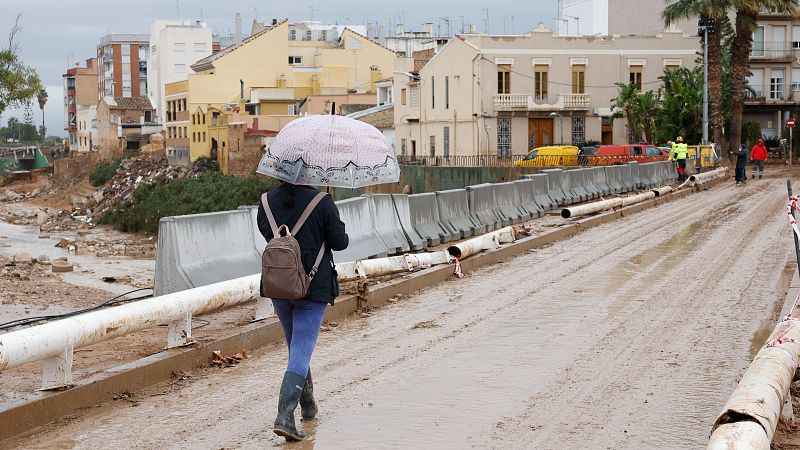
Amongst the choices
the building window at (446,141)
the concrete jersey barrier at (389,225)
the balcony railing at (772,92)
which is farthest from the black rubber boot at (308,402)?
the balcony railing at (772,92)

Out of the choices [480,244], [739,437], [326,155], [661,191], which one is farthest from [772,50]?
[739,437]

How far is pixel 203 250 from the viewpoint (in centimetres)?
1191

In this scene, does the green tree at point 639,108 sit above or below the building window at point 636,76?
below

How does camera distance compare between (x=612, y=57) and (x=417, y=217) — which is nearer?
(x=417, y=217)

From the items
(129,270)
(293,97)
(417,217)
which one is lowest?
(129,270)

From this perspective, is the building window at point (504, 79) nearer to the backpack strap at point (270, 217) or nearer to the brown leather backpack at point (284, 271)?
the backpack strap at point (270, 217)

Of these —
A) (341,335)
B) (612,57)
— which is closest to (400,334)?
(341,335)

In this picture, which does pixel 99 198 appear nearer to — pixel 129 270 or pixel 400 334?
pixel 129 270

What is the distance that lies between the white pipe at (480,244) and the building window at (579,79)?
4499 centimetres

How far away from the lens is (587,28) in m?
78.4

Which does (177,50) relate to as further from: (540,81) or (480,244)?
(480,244)

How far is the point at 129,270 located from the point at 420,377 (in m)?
25.3

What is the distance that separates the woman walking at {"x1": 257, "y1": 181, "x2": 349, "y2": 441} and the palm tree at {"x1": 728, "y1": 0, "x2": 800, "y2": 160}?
4560cm

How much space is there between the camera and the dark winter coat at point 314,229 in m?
6.95
